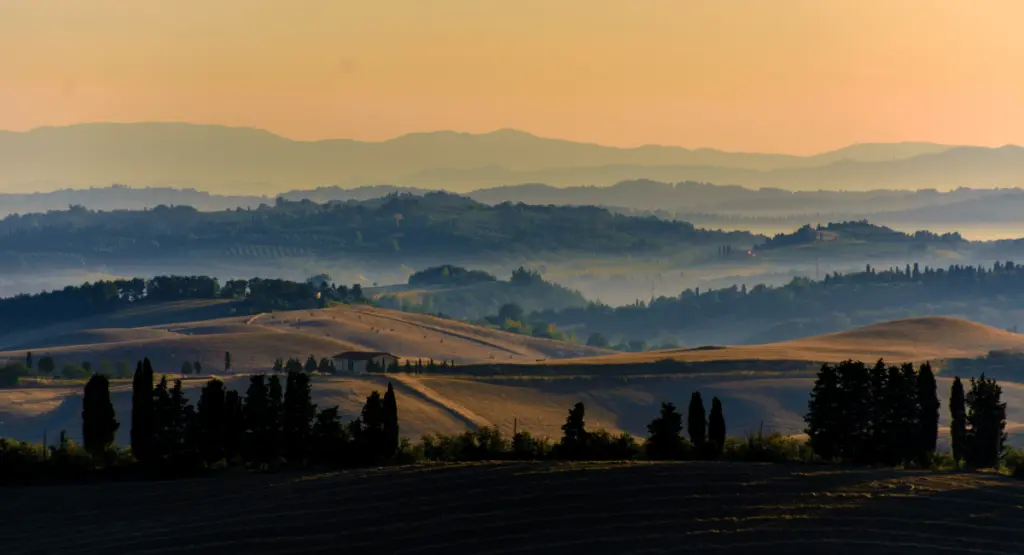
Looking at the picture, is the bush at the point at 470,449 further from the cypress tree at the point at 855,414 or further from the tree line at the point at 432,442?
the cypress tree at the point at 855,414

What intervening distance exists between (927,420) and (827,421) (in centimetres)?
557

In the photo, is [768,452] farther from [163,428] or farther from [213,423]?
[163,428]

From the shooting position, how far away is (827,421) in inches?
4063

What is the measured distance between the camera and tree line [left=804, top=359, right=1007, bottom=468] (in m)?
102

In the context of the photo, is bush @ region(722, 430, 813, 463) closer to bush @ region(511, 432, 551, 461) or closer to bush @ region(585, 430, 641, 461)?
bush @ region(585, 430, 641, 461)

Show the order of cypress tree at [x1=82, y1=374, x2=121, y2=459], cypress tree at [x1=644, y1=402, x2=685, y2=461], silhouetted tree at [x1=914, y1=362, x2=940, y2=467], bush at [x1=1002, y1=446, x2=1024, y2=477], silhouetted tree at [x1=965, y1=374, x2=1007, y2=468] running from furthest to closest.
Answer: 1. cypress tree at [x1=82, y1=374, x2=121, y2=459]
2. silhouetted tree at [x1=965, y1=374, x2=1007, y2=468]
3. cypress tree at [x1=644, y1=402, x2=685, y2=461]
4. silhouetted tree at [x1=914, y1=362, x2=940, y2=467]
5. bush at [x1=1002, y1=446, x2=1024, y2=477]

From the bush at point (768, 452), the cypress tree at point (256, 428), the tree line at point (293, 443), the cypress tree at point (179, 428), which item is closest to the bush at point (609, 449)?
the tree line at point (293, 443)

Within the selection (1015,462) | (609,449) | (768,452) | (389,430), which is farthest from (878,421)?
(389,430)

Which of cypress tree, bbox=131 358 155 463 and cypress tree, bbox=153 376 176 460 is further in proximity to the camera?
cypress tree, bbox=131 358 155 463

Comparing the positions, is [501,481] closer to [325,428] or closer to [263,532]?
[263,532]

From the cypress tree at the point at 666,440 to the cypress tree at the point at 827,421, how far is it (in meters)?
7.54

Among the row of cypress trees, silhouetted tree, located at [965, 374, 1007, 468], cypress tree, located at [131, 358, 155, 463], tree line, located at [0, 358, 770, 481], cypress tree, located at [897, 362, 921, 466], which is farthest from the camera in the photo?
silhouetted tree, located at [965, 374, 1007, 468]

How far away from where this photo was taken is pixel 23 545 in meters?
74.4

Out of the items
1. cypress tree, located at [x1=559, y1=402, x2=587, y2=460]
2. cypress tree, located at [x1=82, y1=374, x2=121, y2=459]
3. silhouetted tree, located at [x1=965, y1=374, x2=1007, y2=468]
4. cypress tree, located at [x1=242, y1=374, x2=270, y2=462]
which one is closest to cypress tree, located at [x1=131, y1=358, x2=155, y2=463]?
cypress tree, located at [x1=82, y1=374, x2=121, y2=459]
